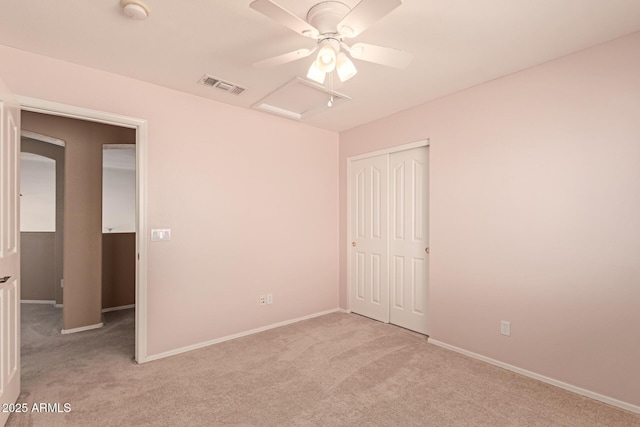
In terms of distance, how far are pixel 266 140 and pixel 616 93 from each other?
3134 mm

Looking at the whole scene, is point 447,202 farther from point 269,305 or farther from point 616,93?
point 269,305

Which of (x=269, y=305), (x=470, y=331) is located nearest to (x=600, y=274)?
(x=470, y=331)

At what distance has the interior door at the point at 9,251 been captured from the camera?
1899mm

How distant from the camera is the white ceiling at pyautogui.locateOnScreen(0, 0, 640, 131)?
1.85 meters

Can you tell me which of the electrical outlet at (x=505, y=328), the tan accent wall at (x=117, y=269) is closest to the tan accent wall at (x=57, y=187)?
the tan accent wall at (x=117, y=269)

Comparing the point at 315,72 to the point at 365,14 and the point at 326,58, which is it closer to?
the point at 326,58

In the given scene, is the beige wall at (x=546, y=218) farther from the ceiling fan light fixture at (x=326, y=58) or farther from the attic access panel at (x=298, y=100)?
the ceiling fan light fixture at (x=326, y=58)

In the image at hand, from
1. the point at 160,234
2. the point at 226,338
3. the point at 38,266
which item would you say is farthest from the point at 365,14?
the point at 38,266

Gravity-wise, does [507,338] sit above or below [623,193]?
below

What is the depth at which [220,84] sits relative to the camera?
2877mm

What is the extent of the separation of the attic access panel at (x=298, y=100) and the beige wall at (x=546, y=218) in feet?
3.72

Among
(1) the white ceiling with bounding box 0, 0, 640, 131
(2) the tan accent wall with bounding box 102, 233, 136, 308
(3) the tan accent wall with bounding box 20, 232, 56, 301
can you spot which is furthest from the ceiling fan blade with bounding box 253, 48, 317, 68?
(3) the tan accent wall with bounding box 20, 232, 56, 301

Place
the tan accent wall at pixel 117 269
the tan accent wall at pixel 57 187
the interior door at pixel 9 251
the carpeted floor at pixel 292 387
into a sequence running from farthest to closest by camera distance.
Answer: the tan accent wall at pixel 117 269 → the tan accent wall at pixel 57 187 → the carpeted floor at pixel 292 387 → the interior door at pixel 9 251

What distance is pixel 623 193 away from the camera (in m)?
2.15
